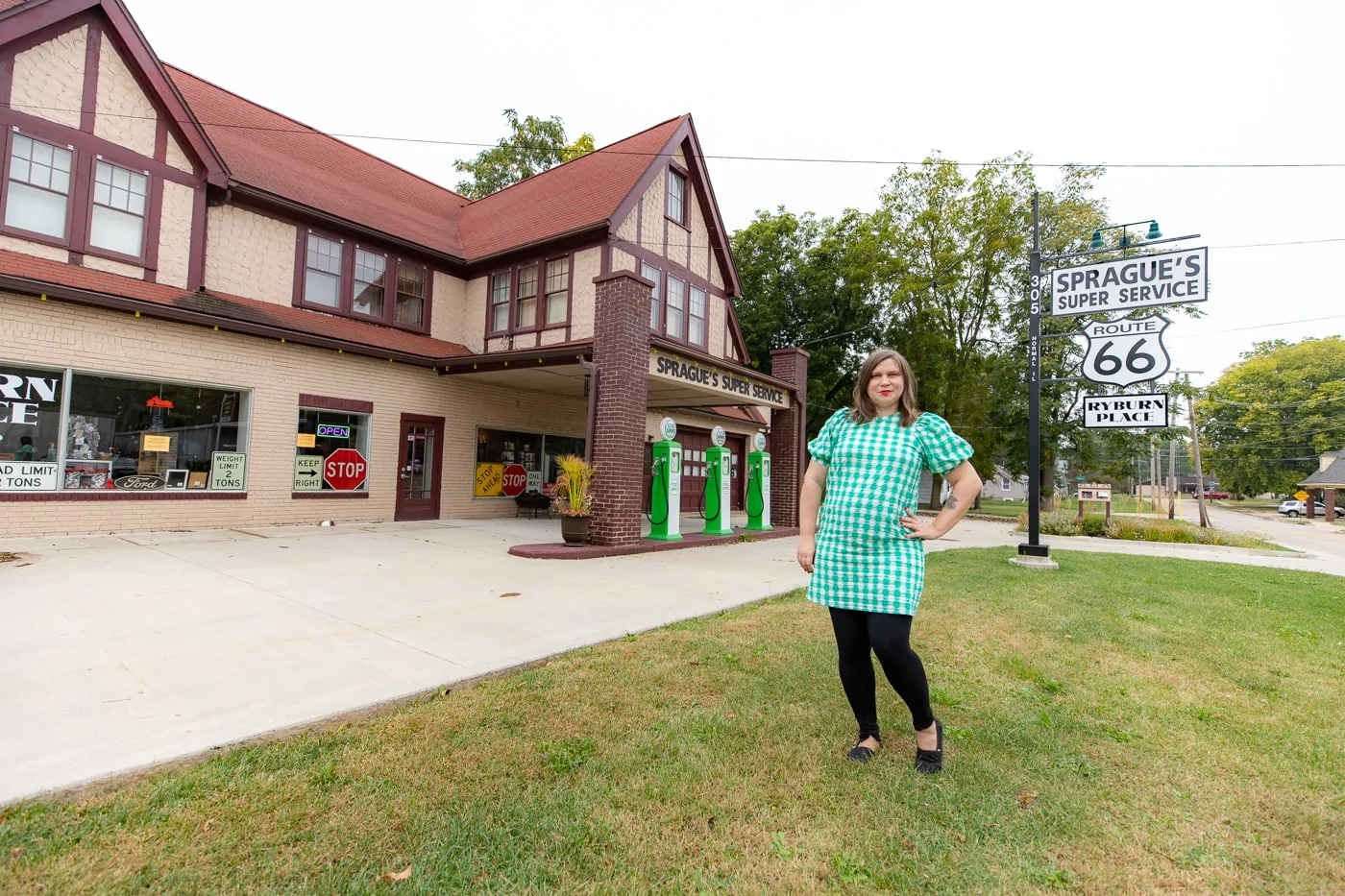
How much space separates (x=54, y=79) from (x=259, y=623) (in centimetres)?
1014

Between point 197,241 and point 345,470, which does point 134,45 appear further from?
point 345,470

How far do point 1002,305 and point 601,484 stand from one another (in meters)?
22.6

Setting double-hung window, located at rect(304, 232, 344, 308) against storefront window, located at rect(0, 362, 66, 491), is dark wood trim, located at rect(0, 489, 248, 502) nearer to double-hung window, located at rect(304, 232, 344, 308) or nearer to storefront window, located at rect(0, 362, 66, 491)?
storefront window, located at rect(0, 362, 66, 491)

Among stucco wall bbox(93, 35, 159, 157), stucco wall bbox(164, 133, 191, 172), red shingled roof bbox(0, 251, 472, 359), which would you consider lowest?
red shingled roof bbox(0, 251, 472, 359)

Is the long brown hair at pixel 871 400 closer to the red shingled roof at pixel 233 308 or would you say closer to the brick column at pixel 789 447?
the red shingled roof at pixel 233 308

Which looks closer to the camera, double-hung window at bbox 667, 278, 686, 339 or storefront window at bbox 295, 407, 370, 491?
storefront window at bbox 295, 407, 370, 491

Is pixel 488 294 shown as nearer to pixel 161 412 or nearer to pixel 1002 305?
pixel 161 412

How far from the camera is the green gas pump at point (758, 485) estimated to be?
12961mm

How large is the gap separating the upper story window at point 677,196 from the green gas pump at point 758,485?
6.43m

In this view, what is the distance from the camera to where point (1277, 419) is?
51.0 m

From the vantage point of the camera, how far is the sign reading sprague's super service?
340 inches

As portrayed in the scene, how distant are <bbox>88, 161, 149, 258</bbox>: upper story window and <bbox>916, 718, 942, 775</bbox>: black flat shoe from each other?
505 inches

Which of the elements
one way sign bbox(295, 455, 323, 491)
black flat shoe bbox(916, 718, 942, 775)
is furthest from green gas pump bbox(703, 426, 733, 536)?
black flat shoe bbox(916, 718, 942, 775)

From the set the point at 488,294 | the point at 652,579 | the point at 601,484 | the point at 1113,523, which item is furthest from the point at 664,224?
the point at 1113,523
